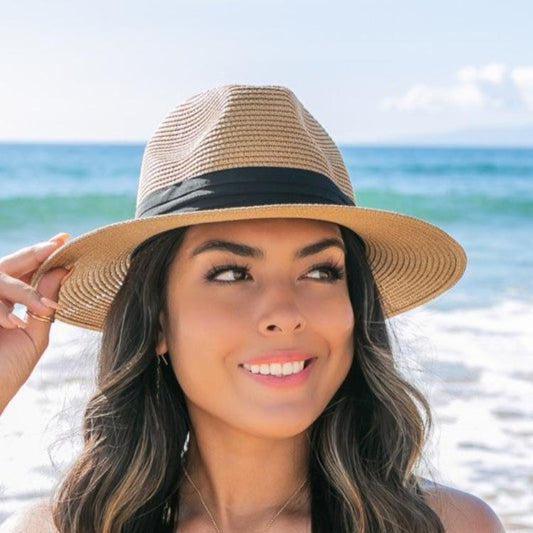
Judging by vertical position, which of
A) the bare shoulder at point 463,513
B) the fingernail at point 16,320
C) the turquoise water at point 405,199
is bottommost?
the turquoise water at point 405,199

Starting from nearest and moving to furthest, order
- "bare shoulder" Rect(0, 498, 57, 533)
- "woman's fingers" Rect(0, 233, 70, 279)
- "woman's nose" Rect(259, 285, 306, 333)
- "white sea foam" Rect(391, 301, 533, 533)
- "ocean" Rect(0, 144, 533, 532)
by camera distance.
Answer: "woman's nose" Rect(259, 285, 306, 333)
"woman's fingers" Rect(0, 233, 70, 279)
"bare shoulder" Rect(0, 498, 57, 533)
"ocean" Rect(0, 144, 533, 532)
"white sea foam" Rect(391, 301, 533, 533)

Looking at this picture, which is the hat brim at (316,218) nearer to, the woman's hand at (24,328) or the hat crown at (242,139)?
the woman's hand at (24,328)

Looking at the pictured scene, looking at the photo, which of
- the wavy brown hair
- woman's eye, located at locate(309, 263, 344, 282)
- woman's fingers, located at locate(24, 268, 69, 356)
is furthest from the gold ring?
woman's eye, located at locate(309, 263, 344, 282)

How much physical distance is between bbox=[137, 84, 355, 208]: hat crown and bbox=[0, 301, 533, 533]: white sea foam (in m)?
0.93

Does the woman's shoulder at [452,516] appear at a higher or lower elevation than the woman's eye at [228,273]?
lower

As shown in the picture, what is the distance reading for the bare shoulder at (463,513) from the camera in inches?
119

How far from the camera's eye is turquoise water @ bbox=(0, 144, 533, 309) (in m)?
15.5

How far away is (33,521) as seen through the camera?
3.13 m

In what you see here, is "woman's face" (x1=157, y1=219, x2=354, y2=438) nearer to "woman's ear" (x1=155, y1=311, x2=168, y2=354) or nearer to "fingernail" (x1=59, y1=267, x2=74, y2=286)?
"woman's ear" (x1=155, y1=311, x2=168, y2=354)

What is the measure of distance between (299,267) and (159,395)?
65 centimetres

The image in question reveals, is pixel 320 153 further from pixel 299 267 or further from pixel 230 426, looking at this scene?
pixel 230 426

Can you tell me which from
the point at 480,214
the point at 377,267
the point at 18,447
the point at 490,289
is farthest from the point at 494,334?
the point at 480,214

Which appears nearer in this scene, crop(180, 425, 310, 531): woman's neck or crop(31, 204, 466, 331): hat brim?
crop(31, 204, 466, 331): hat brim

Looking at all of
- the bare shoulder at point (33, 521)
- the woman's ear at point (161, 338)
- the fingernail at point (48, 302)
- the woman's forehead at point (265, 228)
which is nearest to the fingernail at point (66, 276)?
the fingernail at point (48, 302)
